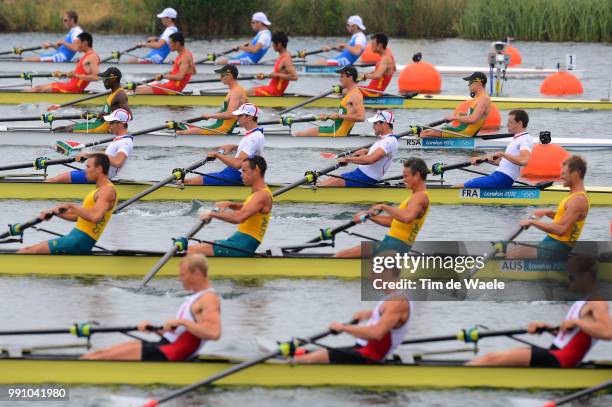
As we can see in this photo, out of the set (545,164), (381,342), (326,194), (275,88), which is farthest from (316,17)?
(381,342)

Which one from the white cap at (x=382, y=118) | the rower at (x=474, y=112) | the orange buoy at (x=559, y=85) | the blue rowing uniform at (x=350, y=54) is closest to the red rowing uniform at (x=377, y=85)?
the blue rowing uniform at (x=350, y=54)

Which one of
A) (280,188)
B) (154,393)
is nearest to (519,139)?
(280,188)

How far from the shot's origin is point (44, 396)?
1419 cm

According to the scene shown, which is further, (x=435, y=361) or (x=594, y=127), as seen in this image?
(x=594, y=127)

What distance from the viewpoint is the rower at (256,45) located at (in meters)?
36.4

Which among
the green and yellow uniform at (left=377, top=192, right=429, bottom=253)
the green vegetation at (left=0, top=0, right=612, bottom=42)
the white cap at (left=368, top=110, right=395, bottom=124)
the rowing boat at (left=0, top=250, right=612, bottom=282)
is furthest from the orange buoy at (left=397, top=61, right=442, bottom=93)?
the green and yellow uniform at (left=377, top=192, right=429, bottom=253)

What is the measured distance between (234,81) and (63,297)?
860 cm

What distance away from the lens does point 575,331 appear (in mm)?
14141

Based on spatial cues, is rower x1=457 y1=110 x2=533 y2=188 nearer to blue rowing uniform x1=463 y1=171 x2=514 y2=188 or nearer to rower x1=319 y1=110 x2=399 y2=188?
blue rowing uniform x1=463 y1=171 x2=514 y2=188

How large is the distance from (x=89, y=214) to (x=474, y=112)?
10.6 metres

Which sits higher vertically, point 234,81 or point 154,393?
Result: point 234,81

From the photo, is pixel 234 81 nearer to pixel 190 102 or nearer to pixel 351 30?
pixel 190 102

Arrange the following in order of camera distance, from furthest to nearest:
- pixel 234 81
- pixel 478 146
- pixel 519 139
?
pixel 478 146 < pixel 234 81 < pixel 519 139

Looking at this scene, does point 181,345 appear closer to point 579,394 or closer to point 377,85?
point 579,394
